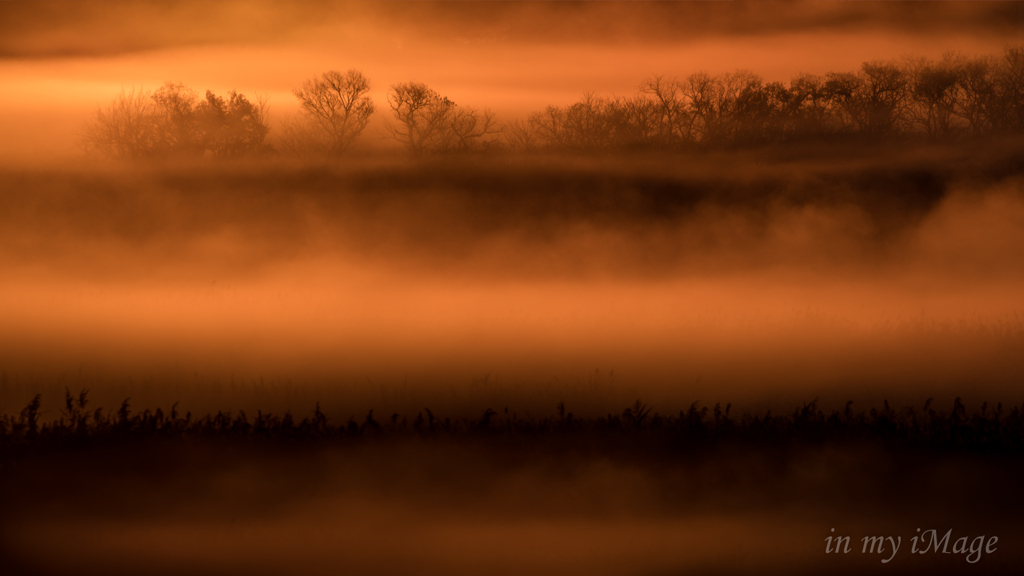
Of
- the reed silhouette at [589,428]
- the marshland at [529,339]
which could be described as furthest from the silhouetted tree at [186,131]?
the reed silhouette at [589,428]

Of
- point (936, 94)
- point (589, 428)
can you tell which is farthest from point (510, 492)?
point (936, 94)

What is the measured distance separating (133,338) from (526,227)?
11897 mm

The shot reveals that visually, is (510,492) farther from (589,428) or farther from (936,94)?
(936,94)

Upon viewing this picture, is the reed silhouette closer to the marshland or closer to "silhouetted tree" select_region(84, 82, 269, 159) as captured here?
the marshland

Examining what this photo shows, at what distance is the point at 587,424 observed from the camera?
32.9ft

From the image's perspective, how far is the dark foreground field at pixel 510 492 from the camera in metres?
7.42

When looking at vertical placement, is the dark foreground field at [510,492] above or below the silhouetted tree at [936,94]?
below

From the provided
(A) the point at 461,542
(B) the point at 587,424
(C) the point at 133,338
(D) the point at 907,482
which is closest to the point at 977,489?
(D) the point at 907,482

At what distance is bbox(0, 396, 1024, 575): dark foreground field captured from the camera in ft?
24.3

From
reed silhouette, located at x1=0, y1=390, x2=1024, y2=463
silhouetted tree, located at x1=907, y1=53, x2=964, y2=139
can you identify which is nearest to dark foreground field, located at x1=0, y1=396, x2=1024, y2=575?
reed silhouette, located at x1=0, y1=390, x2=1024, y2=463

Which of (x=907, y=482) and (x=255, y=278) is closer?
(x=907, y=482)

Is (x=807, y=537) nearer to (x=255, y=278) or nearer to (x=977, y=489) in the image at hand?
(x=977, y=489)

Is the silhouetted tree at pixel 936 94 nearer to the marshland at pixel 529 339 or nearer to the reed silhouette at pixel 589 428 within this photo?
the marshland at pixel 529 339

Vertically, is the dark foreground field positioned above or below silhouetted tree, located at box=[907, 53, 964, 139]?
below
